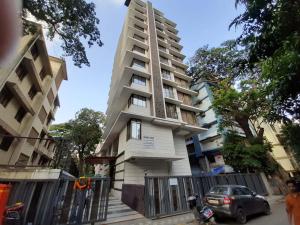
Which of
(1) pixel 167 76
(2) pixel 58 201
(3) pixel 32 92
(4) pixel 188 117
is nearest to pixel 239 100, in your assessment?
(4) pixel 188 117

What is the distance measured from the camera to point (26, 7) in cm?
883

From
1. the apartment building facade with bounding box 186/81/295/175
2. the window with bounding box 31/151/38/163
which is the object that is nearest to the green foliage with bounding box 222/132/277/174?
the apartment building facade with bounding box 186/81/295/175

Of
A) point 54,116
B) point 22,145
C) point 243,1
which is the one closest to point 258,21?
point 243,1

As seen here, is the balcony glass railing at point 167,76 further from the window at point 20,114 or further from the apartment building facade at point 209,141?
the window at point 20,114

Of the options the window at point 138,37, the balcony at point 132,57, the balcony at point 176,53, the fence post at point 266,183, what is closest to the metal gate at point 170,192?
the fence post at point 266,183

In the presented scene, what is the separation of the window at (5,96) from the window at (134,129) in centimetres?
950

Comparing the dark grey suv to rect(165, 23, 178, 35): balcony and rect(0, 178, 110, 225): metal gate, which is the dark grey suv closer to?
rect(0, 178, 110, 225): metal gate

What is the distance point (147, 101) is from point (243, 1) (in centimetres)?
1239

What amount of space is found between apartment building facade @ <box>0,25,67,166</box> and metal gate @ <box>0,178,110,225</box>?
522cm

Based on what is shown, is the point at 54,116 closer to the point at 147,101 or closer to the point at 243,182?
the point at 147,101

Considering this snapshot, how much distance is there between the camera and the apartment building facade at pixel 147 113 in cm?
1417

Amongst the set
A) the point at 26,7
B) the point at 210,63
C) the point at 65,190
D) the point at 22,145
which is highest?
the point at 210,63

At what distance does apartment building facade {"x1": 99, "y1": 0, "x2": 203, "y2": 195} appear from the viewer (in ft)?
46.5

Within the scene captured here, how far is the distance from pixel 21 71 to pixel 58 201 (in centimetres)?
1251
